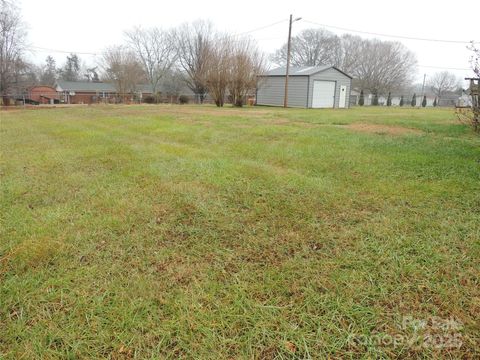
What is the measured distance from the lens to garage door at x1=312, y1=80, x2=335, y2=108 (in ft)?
73.4

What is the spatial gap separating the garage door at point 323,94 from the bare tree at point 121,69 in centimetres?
1877

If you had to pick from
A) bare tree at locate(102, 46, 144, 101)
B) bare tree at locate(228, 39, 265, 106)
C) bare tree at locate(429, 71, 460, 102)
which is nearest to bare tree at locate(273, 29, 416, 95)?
bare tree at locate(429, 71, 460, 102)

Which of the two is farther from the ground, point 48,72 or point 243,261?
point 48,72

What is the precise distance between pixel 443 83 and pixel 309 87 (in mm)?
50061

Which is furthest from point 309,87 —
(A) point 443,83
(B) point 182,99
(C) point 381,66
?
(A) point 443,83

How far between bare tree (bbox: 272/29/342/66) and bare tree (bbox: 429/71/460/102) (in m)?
23.7

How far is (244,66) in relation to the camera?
59.8ft

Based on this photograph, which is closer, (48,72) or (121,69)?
(121,69)

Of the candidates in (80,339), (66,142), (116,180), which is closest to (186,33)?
(66,142)

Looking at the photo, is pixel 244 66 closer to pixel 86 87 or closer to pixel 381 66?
pixel 381 66

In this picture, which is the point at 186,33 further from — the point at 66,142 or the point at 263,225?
the point at 263,225

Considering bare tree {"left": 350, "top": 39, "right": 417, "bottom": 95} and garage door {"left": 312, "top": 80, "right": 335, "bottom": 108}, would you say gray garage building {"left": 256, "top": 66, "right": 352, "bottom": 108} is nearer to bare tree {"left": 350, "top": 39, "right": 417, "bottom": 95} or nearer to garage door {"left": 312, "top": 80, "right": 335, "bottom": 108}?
garage door {"left": 312, "top": 80, "right": 335, "bottom": 108}

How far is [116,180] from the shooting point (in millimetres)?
3879

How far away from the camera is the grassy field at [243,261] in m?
1.48
